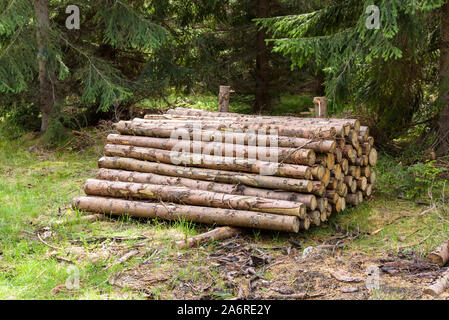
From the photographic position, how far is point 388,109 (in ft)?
33.0

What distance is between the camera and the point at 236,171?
7027 millimetres

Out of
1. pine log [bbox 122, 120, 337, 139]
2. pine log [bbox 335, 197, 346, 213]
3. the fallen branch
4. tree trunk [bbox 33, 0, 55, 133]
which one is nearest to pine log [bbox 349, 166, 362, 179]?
pine log [bbox 335, 197, 346, 213]

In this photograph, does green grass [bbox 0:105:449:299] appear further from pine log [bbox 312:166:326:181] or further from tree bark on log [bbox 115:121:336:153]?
tree bark on log [bbox 115:121:336:153]

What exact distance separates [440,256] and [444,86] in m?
4.55

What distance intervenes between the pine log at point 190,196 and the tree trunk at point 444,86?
13.6ft

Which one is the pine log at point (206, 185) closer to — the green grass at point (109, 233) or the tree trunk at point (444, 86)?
the green grass at point (109, 233)

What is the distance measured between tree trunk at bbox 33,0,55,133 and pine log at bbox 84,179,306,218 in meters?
4.73

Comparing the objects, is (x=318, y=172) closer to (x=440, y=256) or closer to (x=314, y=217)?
(x=314, y=217)

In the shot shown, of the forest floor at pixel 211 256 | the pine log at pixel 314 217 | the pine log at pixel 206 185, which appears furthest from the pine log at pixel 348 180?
the pine log at pixel 206 185

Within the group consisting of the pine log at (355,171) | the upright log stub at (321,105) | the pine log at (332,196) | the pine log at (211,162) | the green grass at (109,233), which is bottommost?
the green grass at (109,233)

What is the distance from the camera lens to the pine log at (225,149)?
263 inches

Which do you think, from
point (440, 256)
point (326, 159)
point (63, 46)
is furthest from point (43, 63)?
point (440, 256)

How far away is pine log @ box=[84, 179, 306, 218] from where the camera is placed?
639 cm
